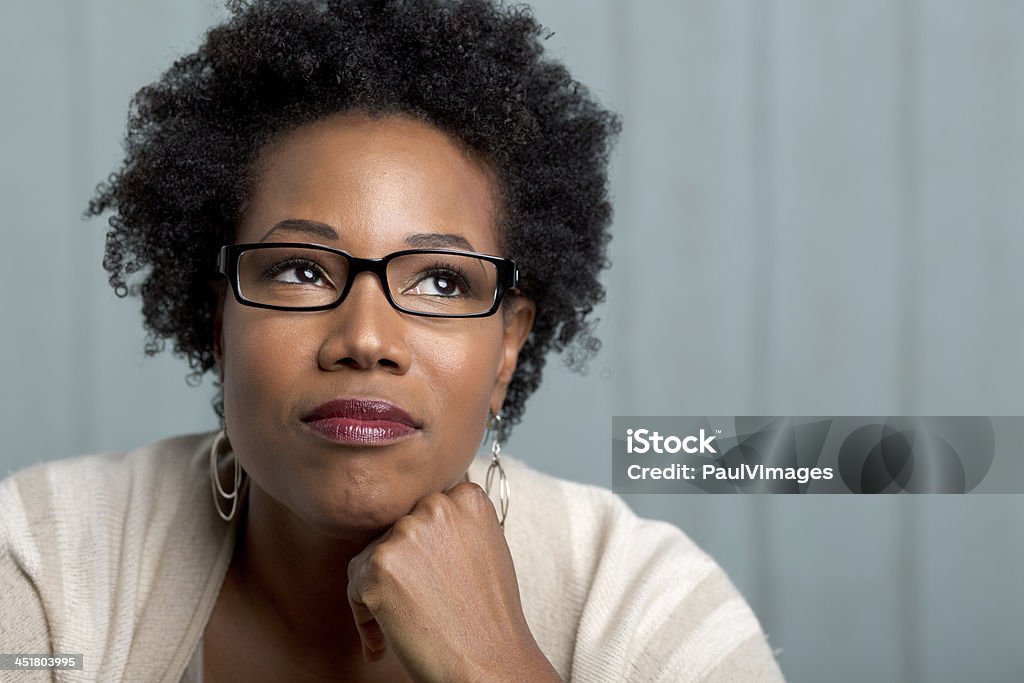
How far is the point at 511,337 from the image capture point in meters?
2.44

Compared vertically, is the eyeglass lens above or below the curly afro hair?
below

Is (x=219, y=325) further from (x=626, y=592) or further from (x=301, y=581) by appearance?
(x=626, y=592)

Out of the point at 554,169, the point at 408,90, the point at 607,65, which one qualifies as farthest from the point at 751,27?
the point at 408,90

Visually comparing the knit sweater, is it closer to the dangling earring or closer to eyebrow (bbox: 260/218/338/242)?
the dangling earring

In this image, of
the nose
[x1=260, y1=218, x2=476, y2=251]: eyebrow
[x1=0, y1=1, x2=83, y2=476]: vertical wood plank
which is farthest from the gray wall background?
the nose

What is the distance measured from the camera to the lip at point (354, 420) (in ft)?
6.33

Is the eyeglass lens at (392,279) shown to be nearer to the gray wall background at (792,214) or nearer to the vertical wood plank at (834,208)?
the gray wall background at (792,214)

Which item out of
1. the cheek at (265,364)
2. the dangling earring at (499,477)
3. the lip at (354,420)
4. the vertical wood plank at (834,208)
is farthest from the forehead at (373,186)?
the vertical wood plank at (834,208)

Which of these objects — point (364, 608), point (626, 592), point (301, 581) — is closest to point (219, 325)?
point (301, 581)

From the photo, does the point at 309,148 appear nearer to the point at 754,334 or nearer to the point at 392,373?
the point at 392,373

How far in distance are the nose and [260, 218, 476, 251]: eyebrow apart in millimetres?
106

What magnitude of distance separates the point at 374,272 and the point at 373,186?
0.17 meters

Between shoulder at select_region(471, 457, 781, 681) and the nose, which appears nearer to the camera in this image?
the nose

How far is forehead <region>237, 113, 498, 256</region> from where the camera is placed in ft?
6.63
